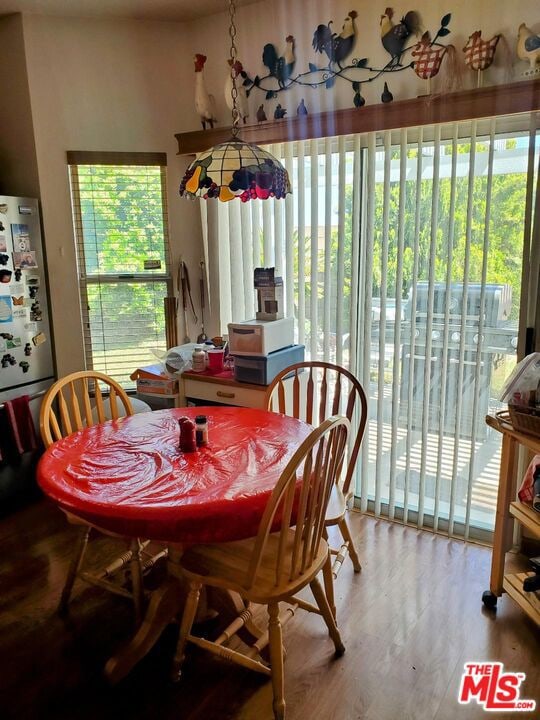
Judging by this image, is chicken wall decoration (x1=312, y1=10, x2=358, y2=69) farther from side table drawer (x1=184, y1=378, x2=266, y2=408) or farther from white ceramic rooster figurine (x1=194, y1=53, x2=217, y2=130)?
side table drawer (x1=184, y1=378, x2=266, y2=408)

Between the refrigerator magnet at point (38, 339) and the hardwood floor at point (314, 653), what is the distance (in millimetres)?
1190

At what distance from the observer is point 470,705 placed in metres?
1.71

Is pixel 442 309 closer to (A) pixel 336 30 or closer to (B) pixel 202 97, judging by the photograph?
(A) pixel 336 30

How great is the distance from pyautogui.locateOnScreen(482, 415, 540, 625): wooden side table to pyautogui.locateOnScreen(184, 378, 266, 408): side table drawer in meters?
1.12

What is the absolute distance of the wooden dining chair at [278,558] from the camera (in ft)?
5.08

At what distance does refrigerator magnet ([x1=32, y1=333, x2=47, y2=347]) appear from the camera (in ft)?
10.1

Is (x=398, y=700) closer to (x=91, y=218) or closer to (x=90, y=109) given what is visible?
(x=91, y=218)

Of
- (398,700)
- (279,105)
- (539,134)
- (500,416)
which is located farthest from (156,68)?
(398,700)

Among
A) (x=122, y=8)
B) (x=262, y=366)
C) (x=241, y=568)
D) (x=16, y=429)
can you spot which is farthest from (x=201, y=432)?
(x=122, y=8)

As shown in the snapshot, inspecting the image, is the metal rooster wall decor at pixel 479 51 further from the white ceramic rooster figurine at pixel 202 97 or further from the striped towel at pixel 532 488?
the striped towel at pixel 532 488

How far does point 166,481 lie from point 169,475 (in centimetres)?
5

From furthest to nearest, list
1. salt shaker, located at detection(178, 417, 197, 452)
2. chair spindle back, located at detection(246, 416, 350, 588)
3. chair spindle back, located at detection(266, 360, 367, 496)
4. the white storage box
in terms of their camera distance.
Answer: the white storage box < chair spindle back, located at detection(266, 360, 367, 496) < salt shaker, located at detection(178, 417, 197, 452) < chair spindle back, located at detection(246, 416, 350, 588)

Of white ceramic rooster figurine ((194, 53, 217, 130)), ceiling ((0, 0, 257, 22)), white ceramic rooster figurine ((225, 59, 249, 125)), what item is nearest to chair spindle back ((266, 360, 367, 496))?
white ceramic rooster figurine ((225, 59, 249, 125))

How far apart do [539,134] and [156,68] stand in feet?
7.28
